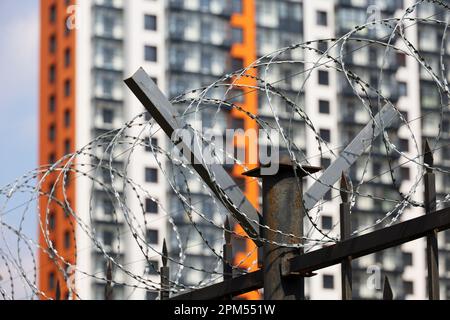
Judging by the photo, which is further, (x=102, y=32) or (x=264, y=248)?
(x=102, y=32)

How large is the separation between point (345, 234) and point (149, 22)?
6268 cm

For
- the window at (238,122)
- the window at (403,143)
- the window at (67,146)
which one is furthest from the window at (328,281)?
the window at (67,146)

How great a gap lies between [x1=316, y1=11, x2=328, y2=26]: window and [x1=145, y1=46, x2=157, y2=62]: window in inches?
400

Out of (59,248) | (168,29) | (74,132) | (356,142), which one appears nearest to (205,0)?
(168,29)

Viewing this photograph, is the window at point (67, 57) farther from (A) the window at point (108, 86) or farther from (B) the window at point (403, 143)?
(B) the window at point (403, 143)

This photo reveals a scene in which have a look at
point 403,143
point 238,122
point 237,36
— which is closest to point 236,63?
point 237,36

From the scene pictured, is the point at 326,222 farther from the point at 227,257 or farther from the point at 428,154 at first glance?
the point at 428,154

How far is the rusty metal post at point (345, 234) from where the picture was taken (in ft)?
36.4

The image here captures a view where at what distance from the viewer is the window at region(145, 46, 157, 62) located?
73.2m

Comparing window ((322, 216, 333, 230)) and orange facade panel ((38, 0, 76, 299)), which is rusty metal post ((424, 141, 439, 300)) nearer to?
orange facade panel ((38, 0, 76, 299))

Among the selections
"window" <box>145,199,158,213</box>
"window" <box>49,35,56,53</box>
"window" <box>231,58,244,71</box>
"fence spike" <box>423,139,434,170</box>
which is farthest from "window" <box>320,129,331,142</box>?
"fence spike" <box>423,139,434,170</box>

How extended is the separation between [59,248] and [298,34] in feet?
56.7

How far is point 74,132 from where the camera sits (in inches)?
2820
